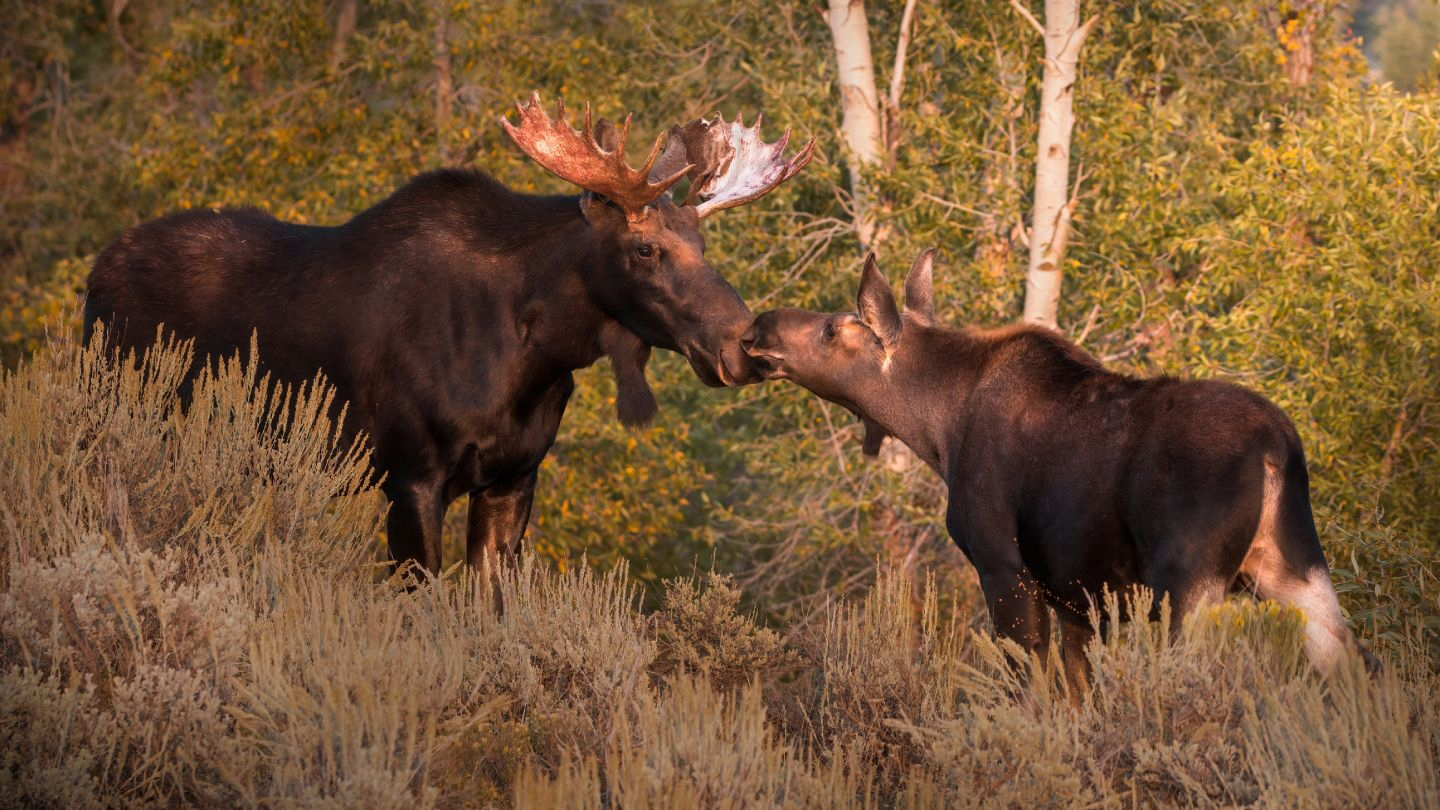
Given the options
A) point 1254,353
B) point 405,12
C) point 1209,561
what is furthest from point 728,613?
point 405,12

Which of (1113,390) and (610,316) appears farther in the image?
(610,316)

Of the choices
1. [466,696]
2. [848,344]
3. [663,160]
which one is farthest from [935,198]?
[466,696]

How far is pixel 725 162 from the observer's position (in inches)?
332

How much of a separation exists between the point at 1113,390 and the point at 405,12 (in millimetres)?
16076

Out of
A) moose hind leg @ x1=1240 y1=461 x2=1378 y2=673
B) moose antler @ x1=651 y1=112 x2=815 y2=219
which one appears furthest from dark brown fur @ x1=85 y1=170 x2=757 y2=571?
moose hind leg @ x1=1240 y1=461 x2=1378 y2=673

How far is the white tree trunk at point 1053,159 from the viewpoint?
1194cm

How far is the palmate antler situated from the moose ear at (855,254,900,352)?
2.41 feet

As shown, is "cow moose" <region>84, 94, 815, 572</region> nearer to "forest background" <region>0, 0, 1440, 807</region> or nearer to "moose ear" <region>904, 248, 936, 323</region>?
"forest background" <region>0, 0, 1440, 807</region>

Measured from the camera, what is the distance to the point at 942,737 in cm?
542

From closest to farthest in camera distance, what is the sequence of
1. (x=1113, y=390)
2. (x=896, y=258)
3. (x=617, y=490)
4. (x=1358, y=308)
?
1. (x=1113, y=390)
2. (x=1358, y=308)
3. (x=896, y=258)
4. (x=617, y=490)

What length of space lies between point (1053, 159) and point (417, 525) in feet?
20.6

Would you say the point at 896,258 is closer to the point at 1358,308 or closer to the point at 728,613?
the point at 1358,308

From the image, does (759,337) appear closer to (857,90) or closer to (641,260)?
(641,260)

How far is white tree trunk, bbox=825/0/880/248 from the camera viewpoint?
13.5 m
